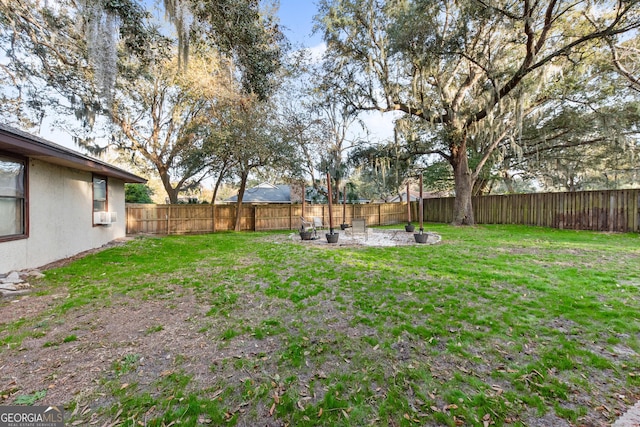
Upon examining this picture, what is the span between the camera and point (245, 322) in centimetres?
287

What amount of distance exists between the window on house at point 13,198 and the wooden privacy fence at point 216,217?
7.07 m

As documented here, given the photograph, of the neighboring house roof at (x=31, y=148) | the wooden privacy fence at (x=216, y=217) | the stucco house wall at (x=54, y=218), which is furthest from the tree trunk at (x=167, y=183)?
the neighboring house roof at (x=31, y=148)

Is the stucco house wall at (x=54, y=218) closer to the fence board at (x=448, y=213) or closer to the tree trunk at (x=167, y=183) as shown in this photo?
the fence board at (x=448, y=213)

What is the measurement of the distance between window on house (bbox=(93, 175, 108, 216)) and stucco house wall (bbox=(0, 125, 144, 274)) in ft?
0.85

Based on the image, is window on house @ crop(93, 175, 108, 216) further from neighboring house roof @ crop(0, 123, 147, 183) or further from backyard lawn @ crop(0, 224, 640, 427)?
backyard lawn @ crop(0, 224, 640, 427)

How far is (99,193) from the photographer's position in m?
7.70

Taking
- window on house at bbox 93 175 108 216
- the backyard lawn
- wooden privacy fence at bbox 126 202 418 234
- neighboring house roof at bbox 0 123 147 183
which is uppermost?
neighboring house roof at bbox 0 123 147 183

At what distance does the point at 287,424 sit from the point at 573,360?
2.23 metres

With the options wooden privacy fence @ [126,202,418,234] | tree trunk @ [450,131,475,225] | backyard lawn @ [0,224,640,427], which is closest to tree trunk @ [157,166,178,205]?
wooden privacy fence @ [126,202,418,234]

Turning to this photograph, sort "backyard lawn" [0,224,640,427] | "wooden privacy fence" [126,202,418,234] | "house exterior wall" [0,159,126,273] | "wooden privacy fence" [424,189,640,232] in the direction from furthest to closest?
"wooden privacy fence" [126,202,418,234] < "wooden privacy fence" [424,189,640,232] < "house exterior wall" [0,159,126,273] < "backyard lawn" [0,224,640,427]

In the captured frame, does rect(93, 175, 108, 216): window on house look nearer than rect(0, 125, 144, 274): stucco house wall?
No

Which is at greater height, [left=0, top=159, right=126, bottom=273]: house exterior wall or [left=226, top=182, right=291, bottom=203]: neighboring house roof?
[left=226, top=182, right=291, bottom=203]: neighboring house roof

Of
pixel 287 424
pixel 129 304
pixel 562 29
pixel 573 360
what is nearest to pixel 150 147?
pixel 129 304

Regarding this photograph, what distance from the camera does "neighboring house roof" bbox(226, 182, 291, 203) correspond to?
21.2 meters
